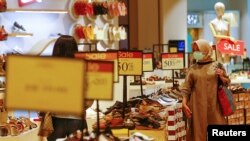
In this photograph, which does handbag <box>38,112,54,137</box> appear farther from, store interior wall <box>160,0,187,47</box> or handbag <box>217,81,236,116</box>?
store interior wall <box>160,0,187,47</box>

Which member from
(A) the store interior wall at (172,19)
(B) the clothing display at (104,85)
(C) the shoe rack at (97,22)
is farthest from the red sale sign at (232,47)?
(A) the store interior wall at (172,19)

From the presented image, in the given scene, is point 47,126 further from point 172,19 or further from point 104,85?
point 172,19

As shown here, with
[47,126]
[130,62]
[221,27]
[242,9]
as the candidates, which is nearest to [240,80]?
[221,27]

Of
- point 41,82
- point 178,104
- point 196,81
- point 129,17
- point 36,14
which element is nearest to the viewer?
point 41,82

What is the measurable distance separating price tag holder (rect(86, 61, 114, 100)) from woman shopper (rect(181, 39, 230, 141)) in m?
3.35

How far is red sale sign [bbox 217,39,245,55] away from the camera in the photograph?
9.00 m

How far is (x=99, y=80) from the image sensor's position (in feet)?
8.23

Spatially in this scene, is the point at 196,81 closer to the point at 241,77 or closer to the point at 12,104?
the point at 12,104

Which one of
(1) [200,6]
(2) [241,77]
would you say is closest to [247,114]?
(2) [241,77]

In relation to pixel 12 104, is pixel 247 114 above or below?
below

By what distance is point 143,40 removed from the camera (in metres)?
16.9

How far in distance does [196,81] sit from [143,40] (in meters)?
11.0

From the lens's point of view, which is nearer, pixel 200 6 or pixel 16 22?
pixel 16 22

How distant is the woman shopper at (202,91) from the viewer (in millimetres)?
5770
